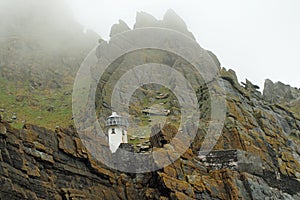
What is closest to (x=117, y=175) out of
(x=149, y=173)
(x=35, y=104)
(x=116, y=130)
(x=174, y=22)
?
(x=149, y=173)

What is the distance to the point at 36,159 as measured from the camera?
2128 inches

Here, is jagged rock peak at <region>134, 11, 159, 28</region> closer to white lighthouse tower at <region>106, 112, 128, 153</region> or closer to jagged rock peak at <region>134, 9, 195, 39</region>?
jagged rock peak at <region>134, 9, 195, 39</region>

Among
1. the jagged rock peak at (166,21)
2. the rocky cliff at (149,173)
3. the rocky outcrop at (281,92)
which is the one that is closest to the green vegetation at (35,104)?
the jagged rock peak at (166,21)

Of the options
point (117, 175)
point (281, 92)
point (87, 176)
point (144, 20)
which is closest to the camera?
point (87, 176)

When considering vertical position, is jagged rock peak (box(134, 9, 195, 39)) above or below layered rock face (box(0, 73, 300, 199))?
above

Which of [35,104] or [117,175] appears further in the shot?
[35,104]

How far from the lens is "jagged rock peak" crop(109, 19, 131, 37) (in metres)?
177

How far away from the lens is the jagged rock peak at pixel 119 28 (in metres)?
177

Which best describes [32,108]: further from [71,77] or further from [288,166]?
[288,166]

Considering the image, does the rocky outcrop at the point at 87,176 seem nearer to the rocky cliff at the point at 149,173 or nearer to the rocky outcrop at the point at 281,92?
the rocky cliff at the point at 149,173

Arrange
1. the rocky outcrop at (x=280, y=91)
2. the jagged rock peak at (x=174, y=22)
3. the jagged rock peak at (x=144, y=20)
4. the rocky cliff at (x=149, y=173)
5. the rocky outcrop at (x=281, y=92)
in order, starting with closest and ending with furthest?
1. the rocky cliff at (x=149, y=173)
2. the rocky outcrop at (x=281, y=92)
3. the rocky outcrop at (x=280, y=91)
4. the jagged rock peak at (x=174, y=22)
5. the jagged rock peak at (x=144, y=20)

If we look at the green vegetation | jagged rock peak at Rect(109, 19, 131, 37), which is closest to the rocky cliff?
the green vegetation

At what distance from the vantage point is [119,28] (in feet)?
594

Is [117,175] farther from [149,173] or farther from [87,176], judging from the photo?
[87,176]
